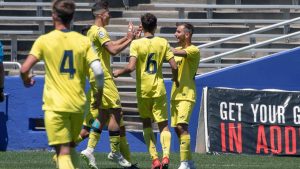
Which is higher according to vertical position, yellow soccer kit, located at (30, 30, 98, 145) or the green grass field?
yellow soccer kit, located at (30, 30, 98, 145)

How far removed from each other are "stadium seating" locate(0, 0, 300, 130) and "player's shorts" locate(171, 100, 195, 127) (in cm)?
551

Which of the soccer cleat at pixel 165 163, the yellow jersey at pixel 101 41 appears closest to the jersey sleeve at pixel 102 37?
the yellow jersey at pixel 101 41

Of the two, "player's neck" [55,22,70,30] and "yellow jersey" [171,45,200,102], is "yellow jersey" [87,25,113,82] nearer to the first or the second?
"yellow jersey" [171,45,200,102]

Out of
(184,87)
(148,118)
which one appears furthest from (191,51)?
(148,118)

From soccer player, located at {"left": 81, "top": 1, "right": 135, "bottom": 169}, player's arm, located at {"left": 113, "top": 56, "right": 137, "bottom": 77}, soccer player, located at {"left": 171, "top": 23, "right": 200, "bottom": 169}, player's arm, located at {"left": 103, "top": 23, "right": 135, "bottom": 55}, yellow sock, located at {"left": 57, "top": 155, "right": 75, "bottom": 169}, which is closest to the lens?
yellow sock, located at {"left": 57, "top": 155, "right": 75, "bottom": 169}

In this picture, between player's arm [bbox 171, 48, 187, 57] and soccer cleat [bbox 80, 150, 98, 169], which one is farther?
player's arm [bbox 171, 48, 187, 57]

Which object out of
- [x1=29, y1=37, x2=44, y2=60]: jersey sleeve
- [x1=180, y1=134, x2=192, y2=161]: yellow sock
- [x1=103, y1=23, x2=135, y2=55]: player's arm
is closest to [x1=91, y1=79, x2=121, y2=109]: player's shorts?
[x1=103, y1=23, x2=135, y2=55]: player's arm

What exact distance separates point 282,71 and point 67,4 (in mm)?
9032

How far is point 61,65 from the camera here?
973 cm

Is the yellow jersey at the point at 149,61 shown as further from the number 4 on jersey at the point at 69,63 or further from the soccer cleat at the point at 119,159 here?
the number 4 on jersey at the point at 69,63

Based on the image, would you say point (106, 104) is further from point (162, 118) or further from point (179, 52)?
point (179, 52)

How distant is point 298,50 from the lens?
18.0 m

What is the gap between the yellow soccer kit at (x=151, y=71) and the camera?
1281cm

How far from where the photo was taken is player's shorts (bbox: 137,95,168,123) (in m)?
12.9
